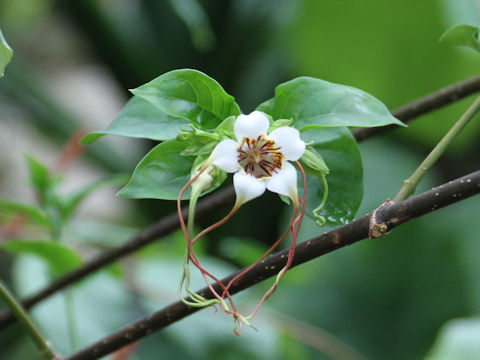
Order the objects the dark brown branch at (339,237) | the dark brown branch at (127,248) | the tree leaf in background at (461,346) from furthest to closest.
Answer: the tree leaf in background at (461,346) < the dark brown branch at (127,248) < the dark brown branch at (339,237)

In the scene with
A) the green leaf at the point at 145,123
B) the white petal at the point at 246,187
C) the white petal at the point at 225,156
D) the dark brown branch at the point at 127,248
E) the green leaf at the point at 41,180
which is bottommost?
the dark brown branch at the point at 127,248

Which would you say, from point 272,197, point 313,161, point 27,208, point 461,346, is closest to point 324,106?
point 313,161

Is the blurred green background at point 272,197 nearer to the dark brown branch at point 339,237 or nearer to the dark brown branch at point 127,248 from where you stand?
the dark brown branch at point 127,248

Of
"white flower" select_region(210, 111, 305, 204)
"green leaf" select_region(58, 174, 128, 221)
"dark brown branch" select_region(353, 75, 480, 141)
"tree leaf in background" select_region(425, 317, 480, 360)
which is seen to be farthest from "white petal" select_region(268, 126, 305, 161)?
"tree leaf in background" select_region(425, 317, 480, 360)

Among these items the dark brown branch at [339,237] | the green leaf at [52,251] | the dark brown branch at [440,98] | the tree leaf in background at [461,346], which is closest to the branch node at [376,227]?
the dark brown branch at [339,237]

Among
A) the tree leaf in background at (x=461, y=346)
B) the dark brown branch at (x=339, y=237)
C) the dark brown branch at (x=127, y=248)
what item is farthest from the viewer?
the tree leaf in background at (x=461, y=346)

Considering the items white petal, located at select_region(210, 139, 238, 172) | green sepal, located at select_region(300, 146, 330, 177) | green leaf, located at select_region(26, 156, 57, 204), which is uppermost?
white petal, located at select_region(210, 139, 238, 172)

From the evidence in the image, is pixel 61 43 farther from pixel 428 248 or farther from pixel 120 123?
pixel 120 123

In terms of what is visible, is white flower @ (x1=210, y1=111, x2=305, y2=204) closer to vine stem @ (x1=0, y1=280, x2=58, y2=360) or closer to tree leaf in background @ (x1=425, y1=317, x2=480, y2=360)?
vine stem @ (x1=0, y1=280, x2=58, y2=360)
